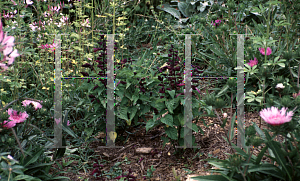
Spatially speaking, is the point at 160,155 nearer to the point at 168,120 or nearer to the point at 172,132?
the point at 172,132

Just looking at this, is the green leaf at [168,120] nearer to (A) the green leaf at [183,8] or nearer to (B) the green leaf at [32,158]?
(B) the green leaf at [32,158]

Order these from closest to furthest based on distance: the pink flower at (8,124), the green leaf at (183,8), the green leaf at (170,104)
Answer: the pink flower at (8,124), the green leaf at (170,104), the green leaf at (183,8)

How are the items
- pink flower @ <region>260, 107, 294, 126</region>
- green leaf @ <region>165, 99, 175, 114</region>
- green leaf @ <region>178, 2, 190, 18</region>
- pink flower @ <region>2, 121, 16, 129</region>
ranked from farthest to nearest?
green leaf @ <region>178, 2, 190, 18</region> < green leaf @ <region>165, 99, 175, 114</region> < pink flower @ <region>2, 121, 16, 129</region> < pink flower @ <region>260, 107, 294, 126</region>

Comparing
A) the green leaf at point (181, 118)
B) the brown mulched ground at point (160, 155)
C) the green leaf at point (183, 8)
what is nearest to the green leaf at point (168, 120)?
the green leaf at point (181, 118)

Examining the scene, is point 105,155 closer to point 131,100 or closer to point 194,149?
point 131,100

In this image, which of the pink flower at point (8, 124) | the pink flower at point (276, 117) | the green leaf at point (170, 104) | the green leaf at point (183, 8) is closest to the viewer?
the pink flower at point (276, 117)

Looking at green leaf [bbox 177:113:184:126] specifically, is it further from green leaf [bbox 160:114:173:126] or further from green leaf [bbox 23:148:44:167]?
green leaf [bbox 23:148:44:167]

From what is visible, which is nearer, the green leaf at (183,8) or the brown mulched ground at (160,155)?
the brown mulched ground at (160,155)

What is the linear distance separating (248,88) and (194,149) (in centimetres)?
86

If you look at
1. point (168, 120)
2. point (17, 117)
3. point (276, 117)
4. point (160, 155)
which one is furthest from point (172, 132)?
point (17, 117)

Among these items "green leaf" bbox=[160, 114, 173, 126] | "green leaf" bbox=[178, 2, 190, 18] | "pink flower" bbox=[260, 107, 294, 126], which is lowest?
"green leaf" bbox=[160, 114, 173, 126]

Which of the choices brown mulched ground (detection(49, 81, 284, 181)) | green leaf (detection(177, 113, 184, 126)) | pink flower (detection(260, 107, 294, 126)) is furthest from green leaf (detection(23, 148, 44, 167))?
pink flower (detection(260, 107, 294, 126))

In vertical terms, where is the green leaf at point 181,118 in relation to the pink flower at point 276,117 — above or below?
below

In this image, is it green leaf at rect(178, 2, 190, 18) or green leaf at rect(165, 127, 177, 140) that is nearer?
green leaf at rect(165, 127, 177, 140)
